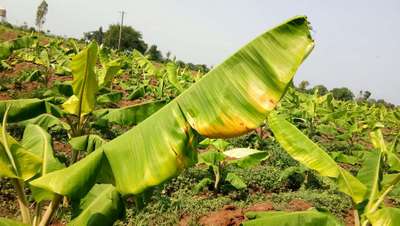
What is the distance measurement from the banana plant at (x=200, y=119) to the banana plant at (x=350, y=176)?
145 centimetres

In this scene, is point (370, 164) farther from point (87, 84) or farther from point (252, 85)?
point (87, 84)

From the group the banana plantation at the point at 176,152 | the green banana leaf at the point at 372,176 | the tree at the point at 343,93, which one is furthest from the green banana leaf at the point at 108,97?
the tree at the point at 343,93

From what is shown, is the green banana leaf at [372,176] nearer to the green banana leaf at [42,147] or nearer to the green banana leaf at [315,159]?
the green banana leaf at [315,159]

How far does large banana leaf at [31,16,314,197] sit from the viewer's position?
2275mm

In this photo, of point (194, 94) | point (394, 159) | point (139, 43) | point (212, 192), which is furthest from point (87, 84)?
point (139, 43)

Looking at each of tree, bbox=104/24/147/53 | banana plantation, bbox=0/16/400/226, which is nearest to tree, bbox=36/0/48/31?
tree, bbox=104/24/147/53

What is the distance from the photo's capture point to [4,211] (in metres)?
5.82

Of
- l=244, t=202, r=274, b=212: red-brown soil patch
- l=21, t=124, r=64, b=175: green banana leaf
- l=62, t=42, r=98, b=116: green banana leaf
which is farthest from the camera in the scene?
l=244, t=202, r=274, b=212: red-brown soil patch

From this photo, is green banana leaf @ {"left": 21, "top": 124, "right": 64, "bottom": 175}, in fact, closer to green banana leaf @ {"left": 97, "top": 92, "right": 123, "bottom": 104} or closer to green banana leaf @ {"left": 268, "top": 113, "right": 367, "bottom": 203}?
green banana leaf @ {"left": 268, "top": 113, "right": 367, "bottom": 203}

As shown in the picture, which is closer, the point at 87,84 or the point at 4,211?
the point at 87,84

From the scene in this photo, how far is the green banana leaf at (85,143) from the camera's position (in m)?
3.98

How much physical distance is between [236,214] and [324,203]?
228 centimetres

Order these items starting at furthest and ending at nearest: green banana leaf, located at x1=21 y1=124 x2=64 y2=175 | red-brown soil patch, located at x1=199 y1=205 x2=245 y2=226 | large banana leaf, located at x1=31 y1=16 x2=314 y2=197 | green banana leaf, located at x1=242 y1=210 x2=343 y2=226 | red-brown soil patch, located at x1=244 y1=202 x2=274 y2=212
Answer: red-brown soil patch, located at x1=244 y1=202 x2=274 y2=212
red-brown soil patch, located at x1=199 y1=205 x2=245 y2=226
green banana leaf, located at x1=242 y1=210 x2=343 y2=226
green banana leaf, located at x1=21 y1=124 x2=64 y2=175
large banana leaf, located at x1=31 y1=16 x2=314 y2=197

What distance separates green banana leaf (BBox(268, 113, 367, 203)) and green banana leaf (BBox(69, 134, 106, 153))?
1793 mm
